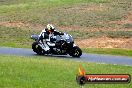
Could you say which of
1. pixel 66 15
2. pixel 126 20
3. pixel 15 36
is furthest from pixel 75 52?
pixel 66 15

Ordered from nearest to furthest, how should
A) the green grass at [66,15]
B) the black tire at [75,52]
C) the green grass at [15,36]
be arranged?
the black tire at [75,52], the green grass at [15,36], the green grass at [66,15]

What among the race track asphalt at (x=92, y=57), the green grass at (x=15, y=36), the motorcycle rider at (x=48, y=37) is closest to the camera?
the race track asphalt at (x=92, y=57)

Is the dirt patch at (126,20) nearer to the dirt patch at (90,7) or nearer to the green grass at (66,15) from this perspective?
the green grass at (66,15)

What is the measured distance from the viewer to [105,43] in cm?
3466

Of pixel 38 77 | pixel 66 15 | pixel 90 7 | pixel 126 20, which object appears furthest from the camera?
pixel 90 7

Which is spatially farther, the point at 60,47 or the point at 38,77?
the point at 60,47

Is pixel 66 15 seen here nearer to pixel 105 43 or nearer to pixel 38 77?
pixel 105 43

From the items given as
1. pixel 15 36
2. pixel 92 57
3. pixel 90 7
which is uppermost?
pixel 92 57

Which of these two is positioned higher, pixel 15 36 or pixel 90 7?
pixel 90 7

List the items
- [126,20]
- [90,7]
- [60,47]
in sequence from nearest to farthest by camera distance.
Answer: [60,47], [126,20], [90,7]

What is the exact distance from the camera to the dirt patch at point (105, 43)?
33594 mm

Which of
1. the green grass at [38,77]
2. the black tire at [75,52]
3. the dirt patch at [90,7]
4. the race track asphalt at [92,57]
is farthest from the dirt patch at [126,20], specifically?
the green grass at [38,77]

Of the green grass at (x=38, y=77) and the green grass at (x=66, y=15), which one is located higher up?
the green grass at (x=38, y=77)

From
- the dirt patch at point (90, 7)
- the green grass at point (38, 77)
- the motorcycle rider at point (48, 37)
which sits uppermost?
the green grass at point (38, 77)
